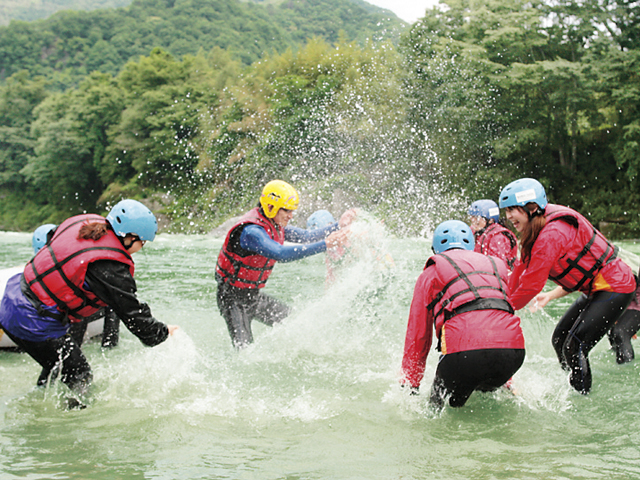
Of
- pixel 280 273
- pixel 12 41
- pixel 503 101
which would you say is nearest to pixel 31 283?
pixel 280 273

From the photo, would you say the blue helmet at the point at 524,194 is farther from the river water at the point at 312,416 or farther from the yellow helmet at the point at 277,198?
the yellow helmet at the point at 277,198

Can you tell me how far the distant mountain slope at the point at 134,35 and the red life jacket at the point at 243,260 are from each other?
90229mm

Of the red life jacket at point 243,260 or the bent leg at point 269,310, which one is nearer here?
the red life jacket at point 243,260

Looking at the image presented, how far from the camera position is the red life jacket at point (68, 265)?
3.86 metres

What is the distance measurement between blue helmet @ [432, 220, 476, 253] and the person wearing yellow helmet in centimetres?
152

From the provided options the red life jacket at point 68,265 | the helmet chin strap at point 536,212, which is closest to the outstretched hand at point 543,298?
the helmet chin strap at point 536,212

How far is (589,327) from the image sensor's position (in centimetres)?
438

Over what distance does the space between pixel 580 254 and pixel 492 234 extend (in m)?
1.79

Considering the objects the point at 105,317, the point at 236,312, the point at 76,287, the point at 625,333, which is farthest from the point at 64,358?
the point at 625,333

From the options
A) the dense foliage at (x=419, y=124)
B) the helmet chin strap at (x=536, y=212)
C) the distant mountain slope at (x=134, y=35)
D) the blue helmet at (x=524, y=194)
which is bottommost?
the helmet chin strap at (x=536, y=212)

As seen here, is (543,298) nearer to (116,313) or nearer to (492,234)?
(492,234)

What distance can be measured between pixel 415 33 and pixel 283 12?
113 m

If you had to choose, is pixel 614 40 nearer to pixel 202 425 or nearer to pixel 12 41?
pixel 202 425

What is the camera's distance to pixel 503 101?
916 inches
